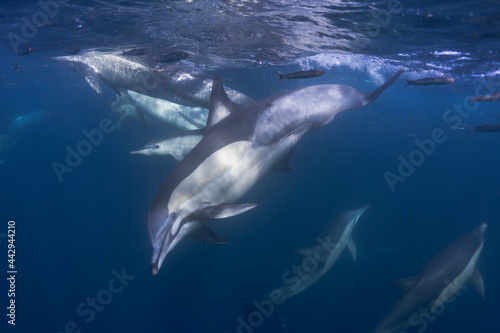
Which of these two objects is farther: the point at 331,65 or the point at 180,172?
the point at 331,65

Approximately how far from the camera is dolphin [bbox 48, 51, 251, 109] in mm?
8633

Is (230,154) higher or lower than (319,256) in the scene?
higher

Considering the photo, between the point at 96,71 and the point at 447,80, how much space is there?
10.8m

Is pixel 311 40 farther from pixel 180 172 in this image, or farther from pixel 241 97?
pixel 180 172

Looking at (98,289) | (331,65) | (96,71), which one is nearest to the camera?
(96,71)

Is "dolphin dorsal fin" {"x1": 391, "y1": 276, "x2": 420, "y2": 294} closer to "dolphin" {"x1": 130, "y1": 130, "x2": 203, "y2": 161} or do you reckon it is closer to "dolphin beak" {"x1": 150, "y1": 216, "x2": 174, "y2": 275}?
"dolphin beak" {"x1": 150, "y1": 216, "x2": 174, "y2": 275}

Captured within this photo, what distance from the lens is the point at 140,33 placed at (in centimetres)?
1512

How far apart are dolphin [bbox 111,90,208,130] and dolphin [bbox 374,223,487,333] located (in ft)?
31.1

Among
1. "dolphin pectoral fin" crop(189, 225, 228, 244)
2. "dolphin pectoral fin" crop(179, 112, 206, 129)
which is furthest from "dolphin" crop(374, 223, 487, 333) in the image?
"dolphin pectoral fin" crop(179, 112, 206, 129)

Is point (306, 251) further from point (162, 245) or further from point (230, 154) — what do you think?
point (162, 245)

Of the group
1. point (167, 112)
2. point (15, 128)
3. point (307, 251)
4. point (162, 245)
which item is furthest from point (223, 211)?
point (15, 128)

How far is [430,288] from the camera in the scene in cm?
752

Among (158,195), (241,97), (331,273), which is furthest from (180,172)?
(331,273)

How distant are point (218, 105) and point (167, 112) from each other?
31.6 ft
